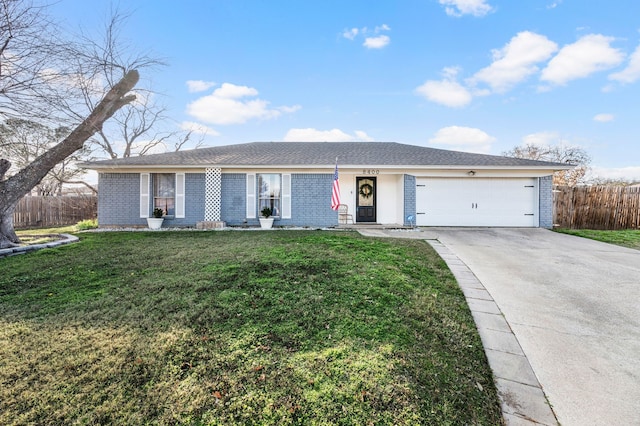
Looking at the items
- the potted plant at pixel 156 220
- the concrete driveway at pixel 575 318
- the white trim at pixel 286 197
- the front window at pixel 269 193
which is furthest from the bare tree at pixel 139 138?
the concrete driveway at pixel 575 318

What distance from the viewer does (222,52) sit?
11836 mm

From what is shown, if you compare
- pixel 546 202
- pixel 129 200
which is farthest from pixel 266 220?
pixel 546 202

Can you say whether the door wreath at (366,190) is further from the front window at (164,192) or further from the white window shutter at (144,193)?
the white window shutter at (144,193)

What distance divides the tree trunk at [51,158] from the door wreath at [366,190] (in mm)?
9024

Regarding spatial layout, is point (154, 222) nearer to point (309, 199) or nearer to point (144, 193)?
point (144, 193)

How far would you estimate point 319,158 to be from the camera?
11211mm

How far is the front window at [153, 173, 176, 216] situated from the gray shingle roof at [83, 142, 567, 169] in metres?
0.71

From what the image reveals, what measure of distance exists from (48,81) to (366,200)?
404 inches

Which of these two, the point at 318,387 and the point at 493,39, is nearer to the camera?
the point at 318,387

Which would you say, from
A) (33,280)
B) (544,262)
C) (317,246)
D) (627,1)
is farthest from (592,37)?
(33,280)

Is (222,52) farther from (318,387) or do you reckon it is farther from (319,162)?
(318,387)

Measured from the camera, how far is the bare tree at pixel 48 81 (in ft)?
18.6

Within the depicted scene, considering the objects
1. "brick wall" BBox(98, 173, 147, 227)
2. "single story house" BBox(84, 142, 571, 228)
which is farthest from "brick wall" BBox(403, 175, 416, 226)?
"brick wall" BBox(98, 173, 147, 227)

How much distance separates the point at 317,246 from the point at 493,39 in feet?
38.6
